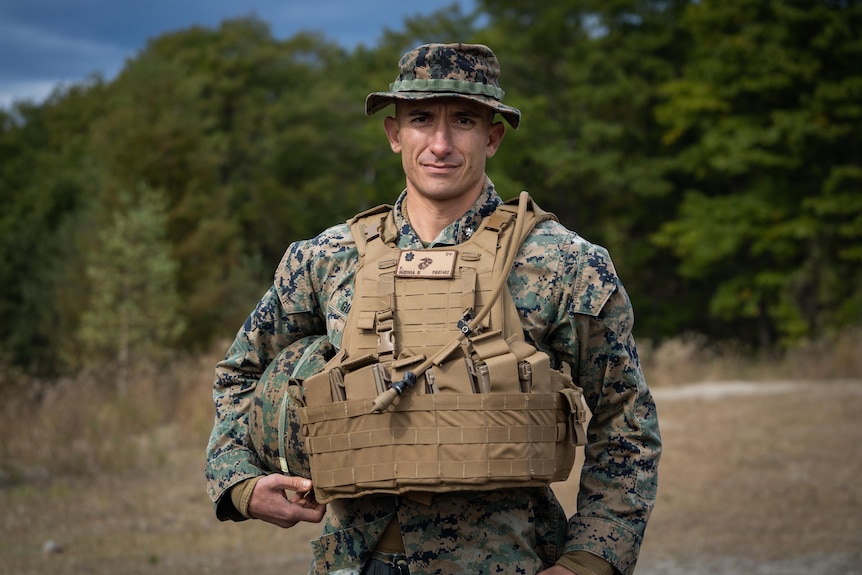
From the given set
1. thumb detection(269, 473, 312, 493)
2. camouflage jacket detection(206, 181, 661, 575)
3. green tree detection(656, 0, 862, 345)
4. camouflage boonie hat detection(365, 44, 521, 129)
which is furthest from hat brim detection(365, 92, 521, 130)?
green tree detection(656, 0, 862, 345)

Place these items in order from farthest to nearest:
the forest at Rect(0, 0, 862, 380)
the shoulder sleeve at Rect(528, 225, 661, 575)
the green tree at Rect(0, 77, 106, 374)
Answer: the green tree at Rect(0, 77, 106, 374), the forest at Rect(0, 0, 862, 380), the shoulder sleeve at Rect(528, 225, 661, 575)

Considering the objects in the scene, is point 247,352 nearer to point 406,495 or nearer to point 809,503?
point 406,495

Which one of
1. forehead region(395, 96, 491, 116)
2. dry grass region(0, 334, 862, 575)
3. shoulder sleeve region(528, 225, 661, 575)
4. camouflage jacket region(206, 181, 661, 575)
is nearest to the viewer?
camouflage jacket region(206, 181, 661, 575)

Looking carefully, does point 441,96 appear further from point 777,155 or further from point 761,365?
point 777,155

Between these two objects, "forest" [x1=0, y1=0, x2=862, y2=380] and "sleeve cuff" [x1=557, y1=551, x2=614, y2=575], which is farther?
"forest" [x1=0, y1=0, x2=862, y2=380]

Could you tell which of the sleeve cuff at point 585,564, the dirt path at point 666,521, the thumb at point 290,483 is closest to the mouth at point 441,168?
the thumb at point 290,483

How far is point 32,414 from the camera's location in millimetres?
11977

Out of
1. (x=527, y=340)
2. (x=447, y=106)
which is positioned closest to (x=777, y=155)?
(x=447, y=106)

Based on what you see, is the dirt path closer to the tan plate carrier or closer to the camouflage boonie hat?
the tan plate carrier

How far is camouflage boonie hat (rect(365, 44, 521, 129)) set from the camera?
2928mm

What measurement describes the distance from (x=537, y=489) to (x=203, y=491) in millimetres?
8377

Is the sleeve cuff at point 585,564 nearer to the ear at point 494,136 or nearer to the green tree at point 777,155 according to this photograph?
the ear at point 494,136

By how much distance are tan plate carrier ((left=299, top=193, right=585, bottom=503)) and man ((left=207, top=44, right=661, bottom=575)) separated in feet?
0.38

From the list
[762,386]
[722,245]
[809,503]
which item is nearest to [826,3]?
[722,245]
